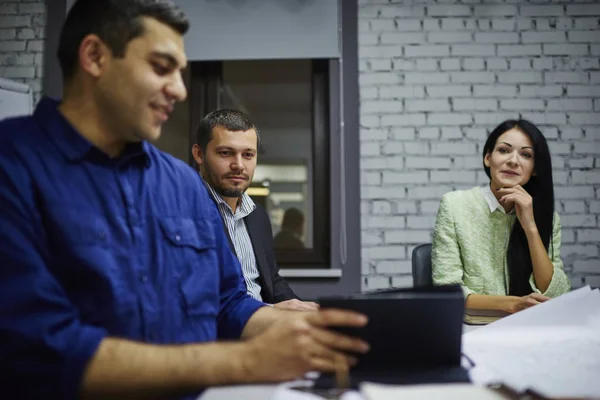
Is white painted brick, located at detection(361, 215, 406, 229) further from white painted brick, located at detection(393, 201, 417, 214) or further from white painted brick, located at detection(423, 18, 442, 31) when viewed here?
white painted brick, located at detection(423, 18, 442, 31)

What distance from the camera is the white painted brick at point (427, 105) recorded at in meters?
3.00

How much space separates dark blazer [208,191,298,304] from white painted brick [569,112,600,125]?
6.71 feet

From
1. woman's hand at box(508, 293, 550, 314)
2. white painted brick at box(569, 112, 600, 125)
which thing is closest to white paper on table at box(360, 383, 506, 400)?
woman's hand at box(508, 293, 550, 314)

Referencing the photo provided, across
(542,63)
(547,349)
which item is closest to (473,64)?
(542,63)

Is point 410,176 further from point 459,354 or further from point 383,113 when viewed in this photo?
point 459,354

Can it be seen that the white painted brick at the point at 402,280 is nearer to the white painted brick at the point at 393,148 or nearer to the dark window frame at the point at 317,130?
the dark window frame at the point at 317,130

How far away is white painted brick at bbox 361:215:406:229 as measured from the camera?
2.96 meters

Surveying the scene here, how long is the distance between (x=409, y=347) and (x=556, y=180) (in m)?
2.61

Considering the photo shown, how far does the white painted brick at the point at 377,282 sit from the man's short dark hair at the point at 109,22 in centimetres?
226

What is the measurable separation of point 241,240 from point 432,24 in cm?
194

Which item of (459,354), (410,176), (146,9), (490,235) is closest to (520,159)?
(490,235)

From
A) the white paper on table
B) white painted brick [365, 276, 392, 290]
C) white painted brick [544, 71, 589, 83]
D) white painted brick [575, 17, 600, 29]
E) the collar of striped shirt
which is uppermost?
white painted brick [575, 17, 600, 29]

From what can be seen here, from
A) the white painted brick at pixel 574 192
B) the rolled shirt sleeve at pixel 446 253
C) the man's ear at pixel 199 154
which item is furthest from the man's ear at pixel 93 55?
the white painted brick at pixel 574 192

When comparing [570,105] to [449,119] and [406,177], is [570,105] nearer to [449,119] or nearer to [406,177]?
[449,119]
